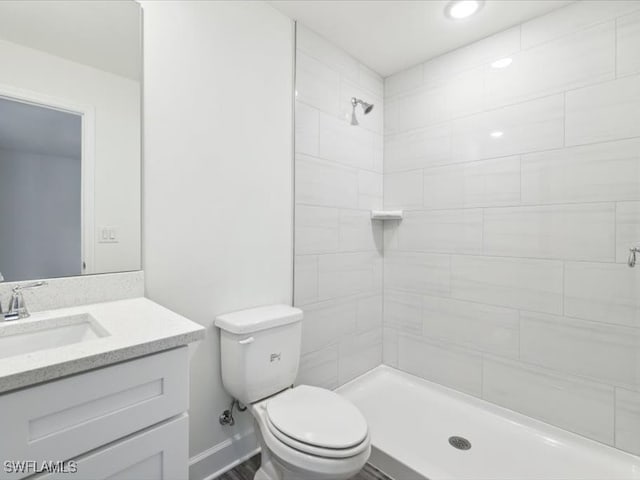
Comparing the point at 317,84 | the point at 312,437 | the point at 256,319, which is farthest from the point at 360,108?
the point at 312,437

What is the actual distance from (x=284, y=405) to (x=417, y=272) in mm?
1323

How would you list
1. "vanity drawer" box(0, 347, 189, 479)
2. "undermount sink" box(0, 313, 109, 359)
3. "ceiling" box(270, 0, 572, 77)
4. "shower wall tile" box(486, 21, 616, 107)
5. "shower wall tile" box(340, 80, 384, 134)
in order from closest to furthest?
"vanity drawer" box(0, 347, 189, 479) → "undermount sink" box(0, 313, 109, 359) → "shower wall tile" box(486, 21, 616, 107) → "ceiling" box(270, 0, 572, 77) → "shower wall tile" box(340, 80, 384, 134)

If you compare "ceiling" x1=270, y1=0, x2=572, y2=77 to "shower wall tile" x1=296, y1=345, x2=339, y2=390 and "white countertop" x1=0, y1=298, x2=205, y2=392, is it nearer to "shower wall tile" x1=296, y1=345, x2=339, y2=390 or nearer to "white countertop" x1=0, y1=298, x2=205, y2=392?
"white countertop" x1=0, y1=298, x2=205, y2=392

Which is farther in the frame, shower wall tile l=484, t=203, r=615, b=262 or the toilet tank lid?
shower wall tile l=484, t=203, r=615, b=262

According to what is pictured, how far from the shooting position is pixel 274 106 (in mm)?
1702

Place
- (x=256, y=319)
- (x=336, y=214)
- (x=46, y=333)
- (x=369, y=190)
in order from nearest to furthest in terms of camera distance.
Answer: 1. (x=46, y=333)
2. (x=256, y=319)
3. (x=336, y=214)
4. (x=369, y=190)

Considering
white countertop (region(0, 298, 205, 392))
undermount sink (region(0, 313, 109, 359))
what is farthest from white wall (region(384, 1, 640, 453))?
undermount sink (region(0, 313, 109, 359))

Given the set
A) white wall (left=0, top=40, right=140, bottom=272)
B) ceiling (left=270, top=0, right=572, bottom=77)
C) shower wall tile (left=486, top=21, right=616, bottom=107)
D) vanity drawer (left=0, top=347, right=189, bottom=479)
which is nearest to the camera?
vanity drawer (left=0, top=347, right=189, bottom=479)

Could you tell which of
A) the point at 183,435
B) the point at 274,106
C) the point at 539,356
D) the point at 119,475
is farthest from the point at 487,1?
the point at 119,475

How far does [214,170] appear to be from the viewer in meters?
1.47

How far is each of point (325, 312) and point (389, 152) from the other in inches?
50.8

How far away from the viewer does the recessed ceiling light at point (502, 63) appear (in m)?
1.82

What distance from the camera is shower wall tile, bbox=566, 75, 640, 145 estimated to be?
1.46 meters

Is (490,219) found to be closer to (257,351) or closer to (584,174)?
(584,174)
